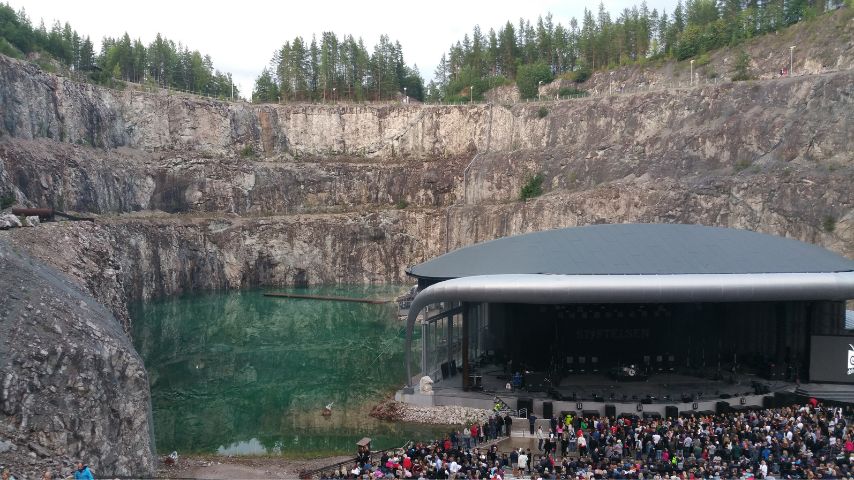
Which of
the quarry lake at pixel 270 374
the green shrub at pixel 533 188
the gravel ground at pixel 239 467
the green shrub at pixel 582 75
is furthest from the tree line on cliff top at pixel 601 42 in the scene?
the gravel ground at pixel 239 467

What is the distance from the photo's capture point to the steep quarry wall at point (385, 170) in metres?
64.6

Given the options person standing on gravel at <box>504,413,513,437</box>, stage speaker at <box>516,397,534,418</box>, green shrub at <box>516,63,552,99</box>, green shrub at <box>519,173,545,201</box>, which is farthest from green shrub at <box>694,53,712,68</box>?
person standing on gravel at <box>504,413,513,437</box>

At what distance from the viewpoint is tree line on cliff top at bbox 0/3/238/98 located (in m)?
93.8

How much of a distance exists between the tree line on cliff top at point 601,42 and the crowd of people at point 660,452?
79.0 metres

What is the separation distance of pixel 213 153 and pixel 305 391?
211 ft

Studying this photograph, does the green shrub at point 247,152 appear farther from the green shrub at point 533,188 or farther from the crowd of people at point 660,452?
→ the crowd of people at point 660,452

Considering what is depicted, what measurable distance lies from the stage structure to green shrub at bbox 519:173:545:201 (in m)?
48.8

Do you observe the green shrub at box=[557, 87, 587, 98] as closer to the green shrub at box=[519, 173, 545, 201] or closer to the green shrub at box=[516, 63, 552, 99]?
the green shrub at box=[516, 63, 552, 99]

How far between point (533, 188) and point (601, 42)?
4444 centimetres

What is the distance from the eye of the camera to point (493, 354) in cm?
3662

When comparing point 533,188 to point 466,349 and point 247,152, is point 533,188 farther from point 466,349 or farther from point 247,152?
point 466,349

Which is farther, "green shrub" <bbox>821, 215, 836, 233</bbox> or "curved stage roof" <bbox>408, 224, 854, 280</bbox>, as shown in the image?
"green shrub" <bbox>821, 215, 836, 233</bbox>

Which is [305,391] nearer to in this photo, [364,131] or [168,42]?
[364,131]

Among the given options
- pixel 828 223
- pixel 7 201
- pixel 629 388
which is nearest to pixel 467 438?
pixel 629 388
